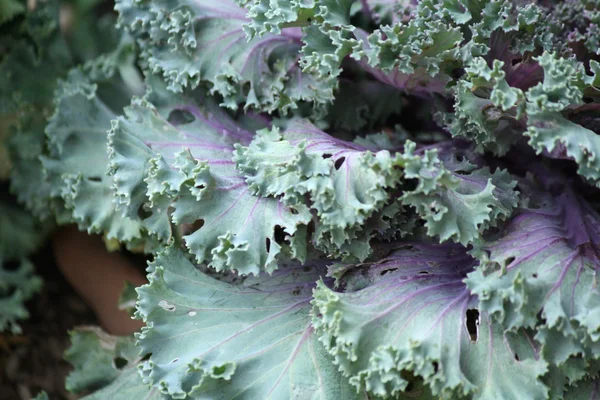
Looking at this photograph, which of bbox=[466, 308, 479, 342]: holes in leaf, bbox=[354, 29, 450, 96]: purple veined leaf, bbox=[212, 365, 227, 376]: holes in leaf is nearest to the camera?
bbox=[212, 365, 227, 376]: holes in leaf

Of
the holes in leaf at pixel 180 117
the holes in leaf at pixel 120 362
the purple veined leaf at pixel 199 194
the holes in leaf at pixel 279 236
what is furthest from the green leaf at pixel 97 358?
the holes in leaf at pixel 180 117

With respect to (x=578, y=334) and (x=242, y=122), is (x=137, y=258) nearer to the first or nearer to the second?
(x=242, y=122)

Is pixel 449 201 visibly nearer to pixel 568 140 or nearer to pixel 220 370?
pixel 568 140

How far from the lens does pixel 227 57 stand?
239 centimetres

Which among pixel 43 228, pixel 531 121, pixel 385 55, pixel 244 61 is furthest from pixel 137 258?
pixel 531 121

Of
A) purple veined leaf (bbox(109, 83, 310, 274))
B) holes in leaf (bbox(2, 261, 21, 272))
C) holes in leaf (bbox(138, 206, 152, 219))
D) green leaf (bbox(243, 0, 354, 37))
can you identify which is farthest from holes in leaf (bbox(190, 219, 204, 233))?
holes in leaf (bbox(2, 261, 21, 272))

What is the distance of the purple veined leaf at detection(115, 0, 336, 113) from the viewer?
7.70ft

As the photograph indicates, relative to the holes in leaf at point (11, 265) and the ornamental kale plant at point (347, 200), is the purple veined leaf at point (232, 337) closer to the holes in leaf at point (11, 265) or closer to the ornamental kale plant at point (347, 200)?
the ornamental kale plant at point (347, 200)

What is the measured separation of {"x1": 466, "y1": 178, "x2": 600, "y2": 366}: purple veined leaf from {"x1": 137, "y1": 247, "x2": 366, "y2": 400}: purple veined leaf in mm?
530

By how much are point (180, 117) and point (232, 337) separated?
3.14 ft

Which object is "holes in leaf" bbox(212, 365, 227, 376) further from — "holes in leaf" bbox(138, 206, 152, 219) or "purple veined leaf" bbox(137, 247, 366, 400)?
"holes in leaf" bbox(138, 206, 152, 219)

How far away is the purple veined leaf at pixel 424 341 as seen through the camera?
179cm

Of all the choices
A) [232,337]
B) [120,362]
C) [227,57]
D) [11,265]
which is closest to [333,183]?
[232,337]

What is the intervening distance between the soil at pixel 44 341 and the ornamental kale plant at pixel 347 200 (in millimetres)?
930
